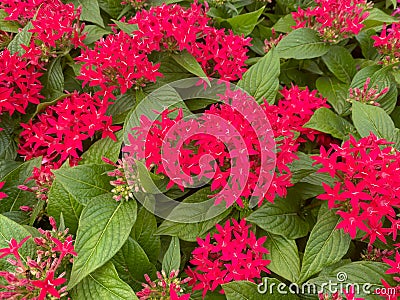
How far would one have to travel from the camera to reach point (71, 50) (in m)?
1.63

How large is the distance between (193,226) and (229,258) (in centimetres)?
14

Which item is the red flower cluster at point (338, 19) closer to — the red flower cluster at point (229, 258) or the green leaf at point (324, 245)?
the green leaf at point (324, 245)

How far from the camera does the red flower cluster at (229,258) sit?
3.67 feet

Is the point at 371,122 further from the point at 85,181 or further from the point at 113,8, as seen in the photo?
the point at 113,8

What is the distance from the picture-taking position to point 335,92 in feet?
5.27

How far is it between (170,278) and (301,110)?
2.16 feet

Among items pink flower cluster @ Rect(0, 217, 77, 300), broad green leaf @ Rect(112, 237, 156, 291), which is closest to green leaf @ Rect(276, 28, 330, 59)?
broad green leaf @ Rect(112, 237, 156, 291)

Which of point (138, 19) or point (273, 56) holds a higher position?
point (138, 19)

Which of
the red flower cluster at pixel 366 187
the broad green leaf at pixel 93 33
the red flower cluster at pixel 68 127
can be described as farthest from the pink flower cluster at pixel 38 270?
the broad green leaf at pixel 93 33

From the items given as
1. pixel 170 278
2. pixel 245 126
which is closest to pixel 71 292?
pixel 170 278

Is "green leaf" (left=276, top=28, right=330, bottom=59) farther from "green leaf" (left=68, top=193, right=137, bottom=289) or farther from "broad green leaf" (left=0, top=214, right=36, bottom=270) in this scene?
"broad green leaf" (left=0, top=214, right=36, bottom=270)

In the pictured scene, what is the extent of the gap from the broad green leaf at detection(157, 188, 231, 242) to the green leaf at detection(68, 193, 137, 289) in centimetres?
13

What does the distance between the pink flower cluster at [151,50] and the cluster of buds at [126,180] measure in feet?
0.93

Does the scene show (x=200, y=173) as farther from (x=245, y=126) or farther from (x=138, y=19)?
(x=138, y=19)
